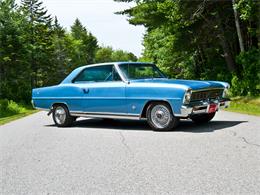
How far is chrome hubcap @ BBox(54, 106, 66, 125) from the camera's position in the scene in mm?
11953

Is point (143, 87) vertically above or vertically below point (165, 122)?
above

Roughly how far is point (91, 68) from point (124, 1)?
19.6 metres

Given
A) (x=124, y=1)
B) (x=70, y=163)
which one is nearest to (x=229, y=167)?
(x=70, y=163)

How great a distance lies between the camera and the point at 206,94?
993 cm

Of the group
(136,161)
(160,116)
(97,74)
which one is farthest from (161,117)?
(136,161)

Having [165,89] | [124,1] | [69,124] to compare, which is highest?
[124,1]

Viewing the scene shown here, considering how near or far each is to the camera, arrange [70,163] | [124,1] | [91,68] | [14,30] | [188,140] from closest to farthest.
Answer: [70,163], [188,140], [91,68], [124,1], [14,30]

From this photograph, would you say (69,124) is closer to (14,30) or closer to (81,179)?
(81,179)

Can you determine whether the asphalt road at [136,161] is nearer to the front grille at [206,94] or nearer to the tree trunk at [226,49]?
the front grille at [206,94]

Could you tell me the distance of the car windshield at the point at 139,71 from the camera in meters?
10.7

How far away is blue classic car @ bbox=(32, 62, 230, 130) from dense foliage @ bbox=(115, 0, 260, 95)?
10.1 m

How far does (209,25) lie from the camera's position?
26109 millimetres

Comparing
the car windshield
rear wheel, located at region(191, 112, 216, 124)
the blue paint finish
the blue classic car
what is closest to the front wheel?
the blue classic car

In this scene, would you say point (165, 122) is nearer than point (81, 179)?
No
